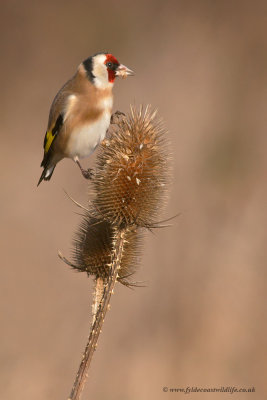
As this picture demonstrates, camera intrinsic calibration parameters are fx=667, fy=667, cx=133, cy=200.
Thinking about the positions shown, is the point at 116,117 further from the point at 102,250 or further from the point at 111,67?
the point at 102,250

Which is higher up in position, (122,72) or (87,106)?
(122,72)

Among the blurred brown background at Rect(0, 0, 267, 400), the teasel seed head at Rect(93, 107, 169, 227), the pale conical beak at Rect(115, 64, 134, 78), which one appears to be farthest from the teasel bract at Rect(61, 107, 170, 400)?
the blurred brown background at Rect(0, 0, 267, 400)

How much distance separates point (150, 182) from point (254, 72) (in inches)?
237

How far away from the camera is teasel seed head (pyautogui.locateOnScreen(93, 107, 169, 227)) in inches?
142

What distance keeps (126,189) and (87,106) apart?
104 centimetres

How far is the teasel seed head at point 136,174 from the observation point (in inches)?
142

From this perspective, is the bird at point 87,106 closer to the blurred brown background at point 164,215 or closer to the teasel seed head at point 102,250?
the teasel seed head at point 102,250

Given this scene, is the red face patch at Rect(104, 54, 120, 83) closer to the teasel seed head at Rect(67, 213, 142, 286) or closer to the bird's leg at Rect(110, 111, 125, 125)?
the bird's leg at Rect(110, 111, 125, 125)

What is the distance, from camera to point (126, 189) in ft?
12.1

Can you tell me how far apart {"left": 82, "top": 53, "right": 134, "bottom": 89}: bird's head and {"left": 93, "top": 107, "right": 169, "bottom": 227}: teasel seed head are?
0.82m

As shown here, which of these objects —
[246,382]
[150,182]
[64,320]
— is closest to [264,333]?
[246,382]

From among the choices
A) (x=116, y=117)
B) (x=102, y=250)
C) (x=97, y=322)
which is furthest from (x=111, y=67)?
(x=97, y=322)

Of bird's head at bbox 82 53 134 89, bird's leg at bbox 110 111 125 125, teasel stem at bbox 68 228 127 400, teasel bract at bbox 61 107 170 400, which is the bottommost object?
teasel stem at bbox 68 228 127 400

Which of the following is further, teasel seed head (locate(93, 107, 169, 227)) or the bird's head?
the bird's head
